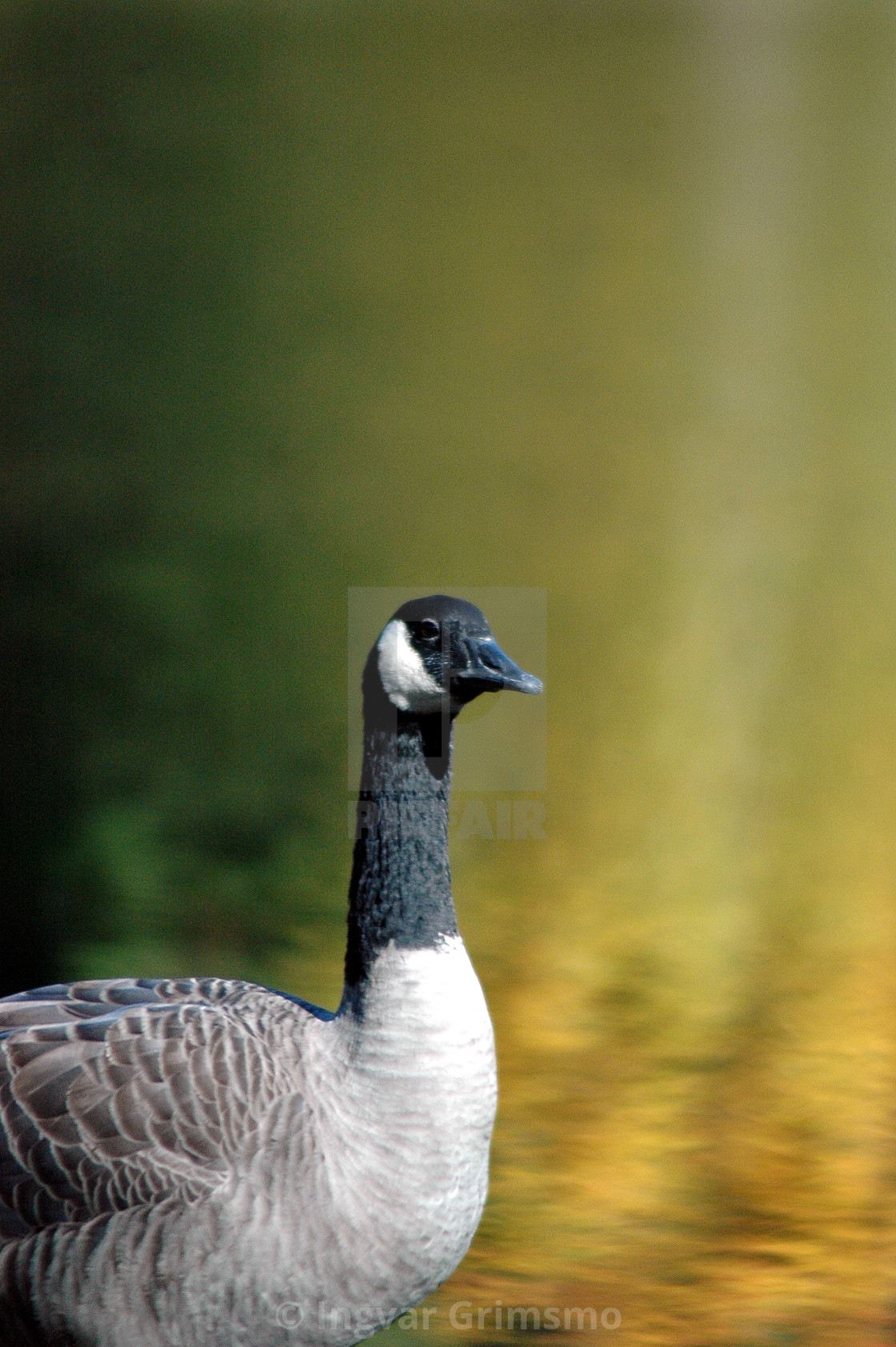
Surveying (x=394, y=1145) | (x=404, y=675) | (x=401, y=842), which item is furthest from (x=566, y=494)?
(x=394, y=1145)

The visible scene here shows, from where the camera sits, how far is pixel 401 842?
1.70 m

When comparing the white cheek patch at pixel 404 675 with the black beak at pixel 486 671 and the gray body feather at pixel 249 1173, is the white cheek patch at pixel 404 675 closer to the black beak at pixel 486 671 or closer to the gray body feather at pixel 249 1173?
the black beak at pixel 486 671

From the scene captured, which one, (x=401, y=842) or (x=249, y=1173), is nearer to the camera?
(x=249, y=1173)

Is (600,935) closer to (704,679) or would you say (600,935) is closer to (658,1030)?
(658,1030)

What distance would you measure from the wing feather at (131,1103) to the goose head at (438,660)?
0.53 m

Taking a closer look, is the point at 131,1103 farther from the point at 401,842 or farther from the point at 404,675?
the point at 404,675

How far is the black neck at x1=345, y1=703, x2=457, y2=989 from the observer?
66.0 inches

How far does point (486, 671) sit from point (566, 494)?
1119mm

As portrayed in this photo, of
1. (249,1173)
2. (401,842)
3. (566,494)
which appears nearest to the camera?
(249,1173)

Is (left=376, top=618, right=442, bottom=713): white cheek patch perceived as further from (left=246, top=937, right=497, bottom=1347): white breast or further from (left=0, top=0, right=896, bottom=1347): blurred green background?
(left=0, top=0, right=896, bottom=1347): blurred green background

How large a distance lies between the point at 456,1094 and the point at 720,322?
1734 millimetres

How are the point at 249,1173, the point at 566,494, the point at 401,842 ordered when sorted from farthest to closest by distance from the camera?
the point at 566,494
the point at 401,842
the point at 249,1173

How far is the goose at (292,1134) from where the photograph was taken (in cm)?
157

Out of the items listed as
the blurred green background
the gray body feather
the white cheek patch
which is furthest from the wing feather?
the blurred green background
